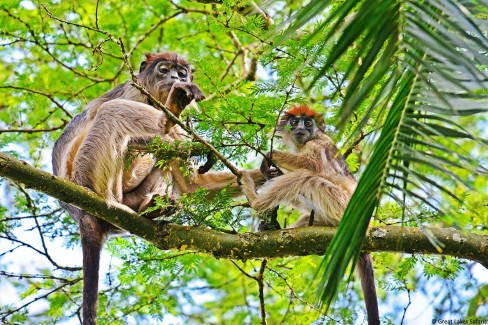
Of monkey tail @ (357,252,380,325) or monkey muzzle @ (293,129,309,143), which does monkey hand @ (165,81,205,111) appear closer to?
monkey muzzle @ (293,129,309,143)

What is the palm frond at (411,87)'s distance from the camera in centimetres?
146

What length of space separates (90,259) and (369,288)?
214 centimetres

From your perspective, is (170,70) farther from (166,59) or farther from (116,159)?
(116,159)

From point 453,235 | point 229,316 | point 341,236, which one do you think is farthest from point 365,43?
point 229,316

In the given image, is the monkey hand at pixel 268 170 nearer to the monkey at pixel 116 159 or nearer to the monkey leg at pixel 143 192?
the monkey at pixel 116 159

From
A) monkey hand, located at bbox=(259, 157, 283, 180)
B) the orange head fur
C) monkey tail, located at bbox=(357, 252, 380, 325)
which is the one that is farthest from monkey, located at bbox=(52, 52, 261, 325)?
monkey tail, located at bbox=(357, 252, 380, 325)

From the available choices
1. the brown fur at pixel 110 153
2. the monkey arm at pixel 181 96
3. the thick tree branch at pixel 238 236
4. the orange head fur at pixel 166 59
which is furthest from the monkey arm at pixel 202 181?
the orange head fur at pixel 166 59

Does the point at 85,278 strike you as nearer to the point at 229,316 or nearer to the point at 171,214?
the point at 171,214

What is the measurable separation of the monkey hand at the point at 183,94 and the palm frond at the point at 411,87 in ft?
11.3

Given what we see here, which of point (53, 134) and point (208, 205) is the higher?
point (53, 134)

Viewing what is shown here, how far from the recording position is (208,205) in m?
4.75

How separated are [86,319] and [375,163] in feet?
11.4

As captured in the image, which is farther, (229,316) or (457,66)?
(229,316)

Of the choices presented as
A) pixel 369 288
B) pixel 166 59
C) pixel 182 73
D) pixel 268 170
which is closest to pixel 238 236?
pixel 268 170
